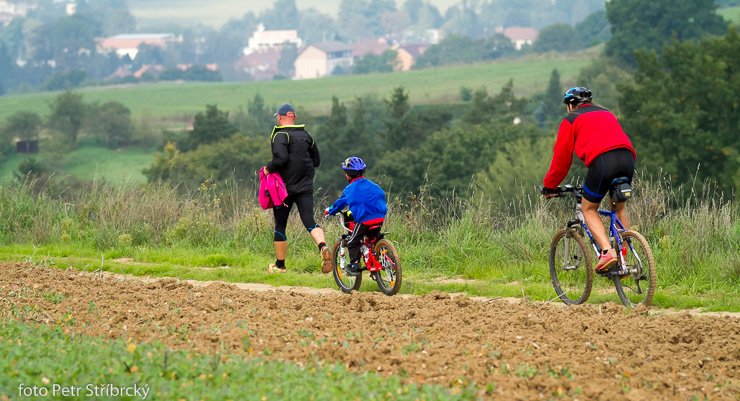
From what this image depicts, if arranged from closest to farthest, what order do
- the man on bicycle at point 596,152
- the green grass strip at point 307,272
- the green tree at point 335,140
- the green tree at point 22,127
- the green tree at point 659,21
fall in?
1. the man on bicycle at point 596,152
2. the green grass strip at point 307,272
3. the green tree at point 335,140
4. the green tree at point 659,21
5. the green tree at point 22,127

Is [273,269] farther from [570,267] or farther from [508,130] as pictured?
[508,130]

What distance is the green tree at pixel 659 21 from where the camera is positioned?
8581 centimetres

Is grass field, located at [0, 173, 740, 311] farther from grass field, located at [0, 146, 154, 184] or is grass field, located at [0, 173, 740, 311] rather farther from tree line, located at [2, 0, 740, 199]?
grass field, located at [0, 146, 154, 184]

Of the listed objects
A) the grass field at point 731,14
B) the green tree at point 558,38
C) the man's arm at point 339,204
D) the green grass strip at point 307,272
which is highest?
the green tree at point 558,38

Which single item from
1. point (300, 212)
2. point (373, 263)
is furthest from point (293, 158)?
point (373, 263)

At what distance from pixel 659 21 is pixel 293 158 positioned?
84856 millimetres

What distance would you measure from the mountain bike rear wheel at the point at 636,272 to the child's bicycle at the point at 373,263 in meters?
2.13

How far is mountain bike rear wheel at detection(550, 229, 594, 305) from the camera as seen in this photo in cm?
756

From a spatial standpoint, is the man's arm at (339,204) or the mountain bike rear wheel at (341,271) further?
the mountain bike rear wheel at (341,271)

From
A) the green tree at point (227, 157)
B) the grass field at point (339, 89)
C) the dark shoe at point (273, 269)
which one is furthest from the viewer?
the grass field at point (339, 89)

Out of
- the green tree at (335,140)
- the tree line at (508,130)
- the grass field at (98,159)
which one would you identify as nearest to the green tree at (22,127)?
the tree line at (508,130)

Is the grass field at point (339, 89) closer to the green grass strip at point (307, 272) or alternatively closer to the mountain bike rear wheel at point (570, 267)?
the green grass strip at point (307, 272)

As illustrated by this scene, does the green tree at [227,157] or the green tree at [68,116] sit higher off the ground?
the green tree at [68,116]

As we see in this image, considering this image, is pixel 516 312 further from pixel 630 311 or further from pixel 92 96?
pixel 92 96
